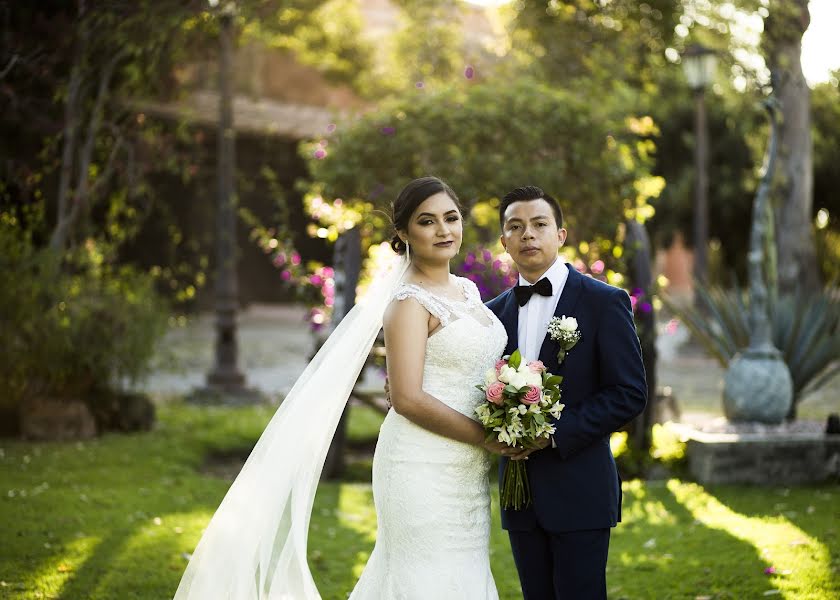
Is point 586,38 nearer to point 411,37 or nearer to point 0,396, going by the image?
point 411,37

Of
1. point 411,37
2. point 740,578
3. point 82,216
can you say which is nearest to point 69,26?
point 82,216

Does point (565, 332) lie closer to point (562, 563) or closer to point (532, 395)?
point (532, 395)

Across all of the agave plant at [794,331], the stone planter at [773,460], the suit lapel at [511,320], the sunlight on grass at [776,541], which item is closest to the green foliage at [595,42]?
the agave plant at [794,331]

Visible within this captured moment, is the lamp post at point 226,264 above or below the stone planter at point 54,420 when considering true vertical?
above

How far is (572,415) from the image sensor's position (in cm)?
329

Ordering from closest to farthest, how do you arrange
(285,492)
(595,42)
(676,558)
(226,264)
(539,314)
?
(539,314) → (285,492) → (676,558) → (226,264) → (595,42)

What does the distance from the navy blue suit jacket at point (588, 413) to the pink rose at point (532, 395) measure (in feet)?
0.63

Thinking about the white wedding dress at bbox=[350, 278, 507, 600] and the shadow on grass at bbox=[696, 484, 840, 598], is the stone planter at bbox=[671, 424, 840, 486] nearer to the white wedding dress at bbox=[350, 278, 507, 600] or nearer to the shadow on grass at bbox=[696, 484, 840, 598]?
the shadow on grass at bbox=[696, 484, 840, 598]

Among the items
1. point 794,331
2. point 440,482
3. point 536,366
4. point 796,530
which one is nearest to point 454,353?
point 536,366

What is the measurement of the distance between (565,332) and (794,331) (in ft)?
19.6

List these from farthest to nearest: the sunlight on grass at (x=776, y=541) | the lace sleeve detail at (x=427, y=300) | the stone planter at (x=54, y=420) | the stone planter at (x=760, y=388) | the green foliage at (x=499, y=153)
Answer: the green foliage at (x=499, y=153)
the stone planter at (x=54, y=420)
the stone planter at (x=760, y=388)
the sunlight on grass at (x=776, y=541)
the lace sleeve detail at (x=427, y=300)

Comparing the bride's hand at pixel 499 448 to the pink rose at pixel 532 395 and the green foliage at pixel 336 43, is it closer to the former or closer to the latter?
the pink rose at pixel 532 395

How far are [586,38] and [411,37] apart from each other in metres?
7.64

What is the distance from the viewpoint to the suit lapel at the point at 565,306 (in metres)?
3.43
